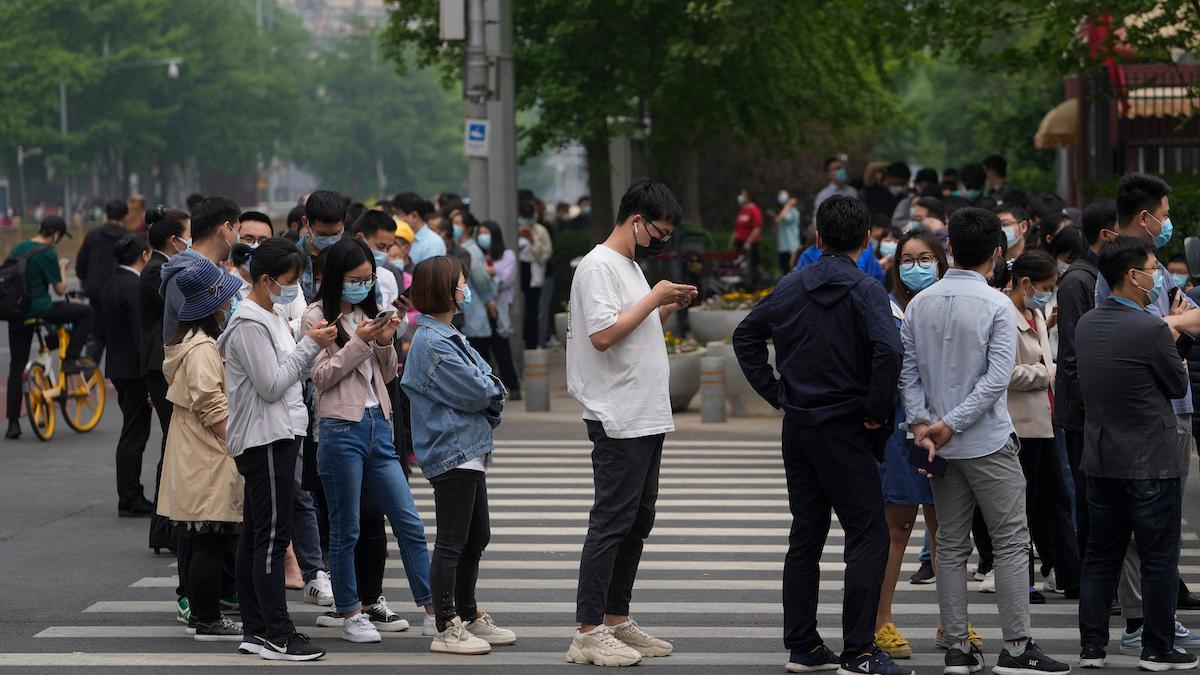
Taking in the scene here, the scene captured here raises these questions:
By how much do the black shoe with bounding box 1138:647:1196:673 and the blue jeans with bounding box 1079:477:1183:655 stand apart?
0.06 feet

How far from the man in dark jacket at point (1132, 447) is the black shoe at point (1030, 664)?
0.28m

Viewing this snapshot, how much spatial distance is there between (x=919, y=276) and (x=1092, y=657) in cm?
176

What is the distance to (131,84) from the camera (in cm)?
7731

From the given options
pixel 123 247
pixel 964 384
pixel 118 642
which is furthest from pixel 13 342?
pixel 964 384

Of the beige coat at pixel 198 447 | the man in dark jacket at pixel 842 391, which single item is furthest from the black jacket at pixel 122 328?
the man in dark jacket at pixel 842 391

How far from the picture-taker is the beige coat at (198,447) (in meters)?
7.86

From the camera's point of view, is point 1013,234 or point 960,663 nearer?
point 960,663

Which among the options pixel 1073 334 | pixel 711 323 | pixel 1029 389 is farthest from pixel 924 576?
pixel 711 323

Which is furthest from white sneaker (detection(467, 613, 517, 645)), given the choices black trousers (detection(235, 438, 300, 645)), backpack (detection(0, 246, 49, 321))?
backpack (detection(0, 246, 49, 321))

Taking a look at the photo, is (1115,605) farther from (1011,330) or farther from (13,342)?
(13,342)

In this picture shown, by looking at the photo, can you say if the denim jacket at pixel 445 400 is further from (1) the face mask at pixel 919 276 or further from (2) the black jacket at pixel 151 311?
(2) the black jacket at pixel 151 311

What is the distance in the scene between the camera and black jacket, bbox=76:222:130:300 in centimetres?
1420

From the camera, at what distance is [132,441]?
11375 mm

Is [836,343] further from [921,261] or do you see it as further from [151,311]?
[151,311]
